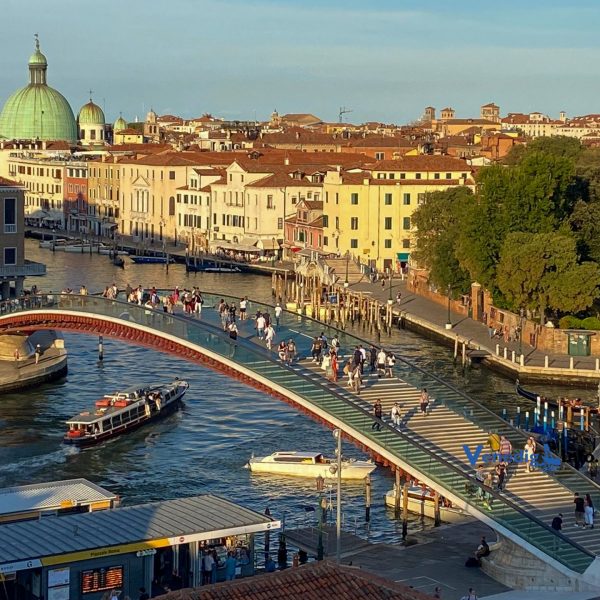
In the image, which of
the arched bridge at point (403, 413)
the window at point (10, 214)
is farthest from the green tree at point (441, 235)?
the arched bridge at point (403, 413)

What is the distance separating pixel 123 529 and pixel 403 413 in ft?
23.1

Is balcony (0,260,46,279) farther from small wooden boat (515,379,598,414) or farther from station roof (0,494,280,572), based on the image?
station roof (0,494,280,572)

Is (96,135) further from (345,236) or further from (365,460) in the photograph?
(365,460)

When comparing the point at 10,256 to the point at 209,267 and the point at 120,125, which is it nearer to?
the point at 209,267

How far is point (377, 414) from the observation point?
28.5 metres

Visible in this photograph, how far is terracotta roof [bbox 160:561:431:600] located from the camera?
16.5 m

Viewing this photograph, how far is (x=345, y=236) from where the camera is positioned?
74.6 m

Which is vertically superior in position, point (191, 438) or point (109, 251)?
point (191, 438)

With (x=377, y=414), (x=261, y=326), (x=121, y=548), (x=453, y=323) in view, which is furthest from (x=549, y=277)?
(x=121, y=548)

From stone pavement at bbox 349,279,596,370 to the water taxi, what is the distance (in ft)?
36.3

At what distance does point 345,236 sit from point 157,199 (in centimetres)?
2228

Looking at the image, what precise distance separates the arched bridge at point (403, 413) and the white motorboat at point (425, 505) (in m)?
1.50

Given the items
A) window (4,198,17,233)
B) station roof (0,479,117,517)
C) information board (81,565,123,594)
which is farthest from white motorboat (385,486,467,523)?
window (4,198,17,233)

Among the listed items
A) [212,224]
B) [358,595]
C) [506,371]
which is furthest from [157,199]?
[358,595]
